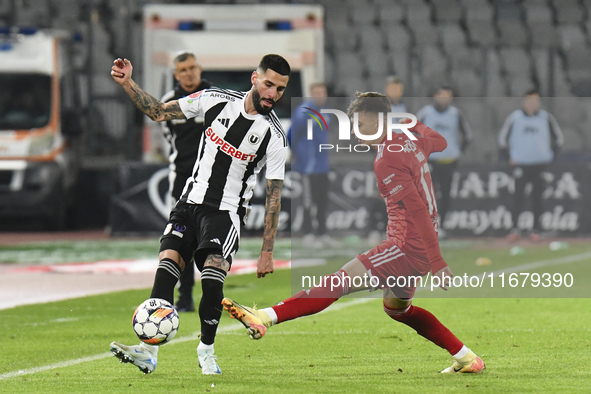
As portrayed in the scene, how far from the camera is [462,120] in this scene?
1441 centimetres

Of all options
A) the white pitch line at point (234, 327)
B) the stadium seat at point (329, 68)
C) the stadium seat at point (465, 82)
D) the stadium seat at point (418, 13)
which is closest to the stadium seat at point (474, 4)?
the stadium seat at point (418, 13)

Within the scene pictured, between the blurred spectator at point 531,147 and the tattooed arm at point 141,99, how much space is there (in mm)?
9833

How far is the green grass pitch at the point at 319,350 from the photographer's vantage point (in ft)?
17.7

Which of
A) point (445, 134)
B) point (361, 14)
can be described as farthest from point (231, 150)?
point (361, 14)

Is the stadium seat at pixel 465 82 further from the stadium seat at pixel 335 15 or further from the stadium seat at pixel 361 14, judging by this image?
the stadium seat at pixel 335 15

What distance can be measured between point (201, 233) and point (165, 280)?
0.34 m

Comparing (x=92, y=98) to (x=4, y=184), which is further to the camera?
(x=92, y=98)

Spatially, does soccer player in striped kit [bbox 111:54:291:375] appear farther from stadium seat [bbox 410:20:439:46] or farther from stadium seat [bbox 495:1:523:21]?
stadium seat [bbox 495:1:523:21]

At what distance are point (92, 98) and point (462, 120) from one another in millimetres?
7772

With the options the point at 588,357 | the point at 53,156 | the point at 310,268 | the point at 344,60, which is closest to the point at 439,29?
the point at 344,60

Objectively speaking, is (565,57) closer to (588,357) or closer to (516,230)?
(516,230)

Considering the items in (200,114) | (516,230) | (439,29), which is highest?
(439,29)

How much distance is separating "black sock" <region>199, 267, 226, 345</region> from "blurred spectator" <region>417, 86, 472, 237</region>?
8998 millimetres

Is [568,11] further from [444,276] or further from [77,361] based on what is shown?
[77,361]
